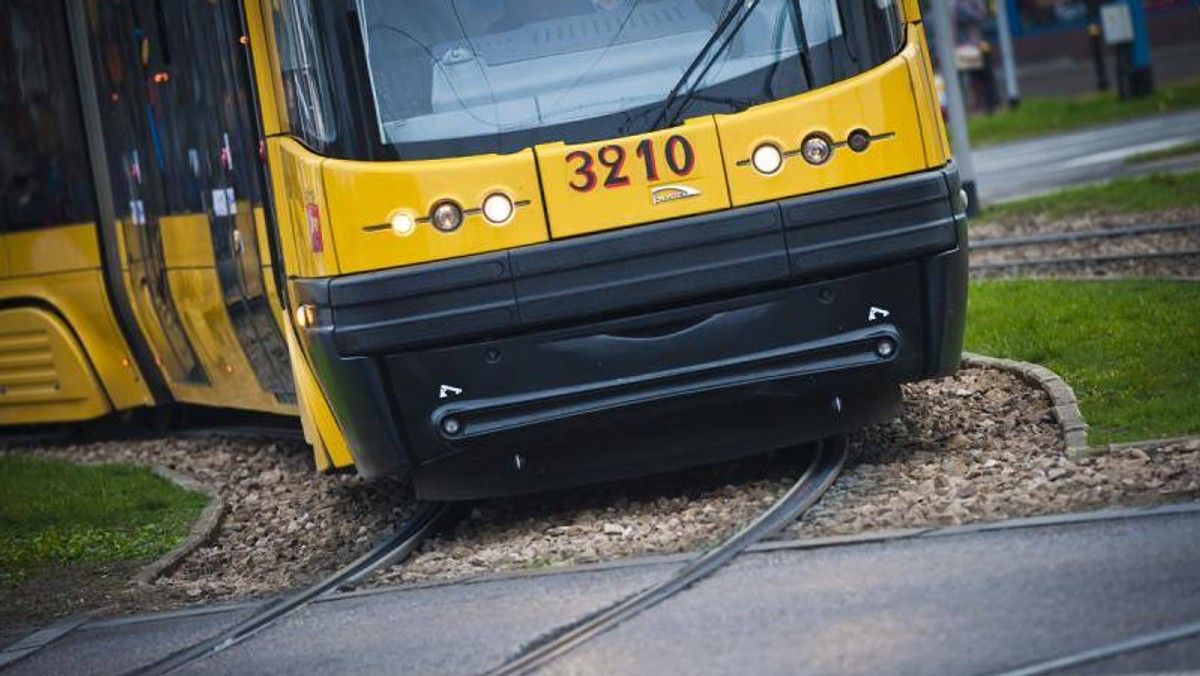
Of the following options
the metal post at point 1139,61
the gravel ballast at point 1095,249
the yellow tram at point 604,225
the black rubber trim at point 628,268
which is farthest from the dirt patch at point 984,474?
the metal post at point 1139,61

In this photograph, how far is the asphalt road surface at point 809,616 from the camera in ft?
21.1

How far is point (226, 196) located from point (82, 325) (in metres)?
3.54

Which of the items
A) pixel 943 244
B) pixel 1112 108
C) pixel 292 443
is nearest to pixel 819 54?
pixel 943 244

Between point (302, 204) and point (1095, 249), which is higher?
point (302, 204)

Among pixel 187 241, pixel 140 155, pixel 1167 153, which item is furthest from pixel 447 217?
pixel 1167 153

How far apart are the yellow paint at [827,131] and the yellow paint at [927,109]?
0.25 ft

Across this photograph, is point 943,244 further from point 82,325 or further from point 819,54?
point 82,325

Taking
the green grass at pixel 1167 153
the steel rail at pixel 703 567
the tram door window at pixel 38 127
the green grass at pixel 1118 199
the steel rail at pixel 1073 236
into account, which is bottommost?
the steel rail at pixel 703 567

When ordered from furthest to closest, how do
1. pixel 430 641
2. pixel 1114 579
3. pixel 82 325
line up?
1. pixel 82 325
2. pixel 430 641
3. pixel 1114 579

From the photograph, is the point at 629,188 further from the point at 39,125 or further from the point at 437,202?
the point at 39,125

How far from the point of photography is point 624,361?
360 inches

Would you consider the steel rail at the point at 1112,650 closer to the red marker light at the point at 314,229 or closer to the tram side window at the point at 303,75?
the red marker light at the point at 314,229

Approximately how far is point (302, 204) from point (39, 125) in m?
6.35

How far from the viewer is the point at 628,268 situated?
898cm
